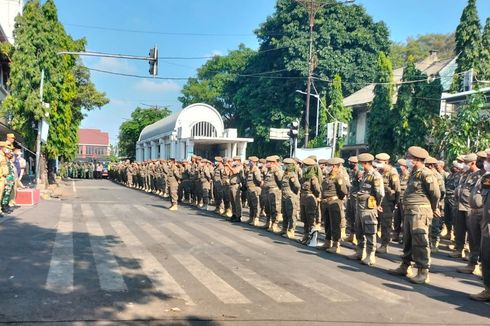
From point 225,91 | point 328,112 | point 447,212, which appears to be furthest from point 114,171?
point 447,212

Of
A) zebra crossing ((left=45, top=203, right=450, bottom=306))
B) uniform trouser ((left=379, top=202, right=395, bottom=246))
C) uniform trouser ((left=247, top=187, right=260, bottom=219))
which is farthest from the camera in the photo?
uniform trouser ((left=247, top=187, right=260, bottom=219))

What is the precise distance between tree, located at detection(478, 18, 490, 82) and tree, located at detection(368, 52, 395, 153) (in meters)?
5.50

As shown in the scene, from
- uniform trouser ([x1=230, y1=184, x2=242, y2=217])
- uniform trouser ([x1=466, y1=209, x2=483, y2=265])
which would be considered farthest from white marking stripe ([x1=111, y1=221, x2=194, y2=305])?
uniform trouser ([x1=466, y1=209, x2=483, y2=265])

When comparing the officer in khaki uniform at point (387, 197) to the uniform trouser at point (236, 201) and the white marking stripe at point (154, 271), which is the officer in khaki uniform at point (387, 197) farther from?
the uniform trouser at point (236, 201)

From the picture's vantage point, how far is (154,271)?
24.8 feet

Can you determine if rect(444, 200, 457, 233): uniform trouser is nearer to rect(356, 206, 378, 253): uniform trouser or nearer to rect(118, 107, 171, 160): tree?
rect(356, 206, 378, 253): uniform trouser

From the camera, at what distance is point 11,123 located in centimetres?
2194

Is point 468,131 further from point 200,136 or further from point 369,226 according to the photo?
point 200,136

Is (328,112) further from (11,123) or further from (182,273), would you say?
(182,273)

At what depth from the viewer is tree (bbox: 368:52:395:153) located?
33.5 metres

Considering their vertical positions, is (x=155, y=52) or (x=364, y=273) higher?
(x=155, y=52)

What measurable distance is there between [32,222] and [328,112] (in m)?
29.2

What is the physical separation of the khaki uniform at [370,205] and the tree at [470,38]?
2374cm

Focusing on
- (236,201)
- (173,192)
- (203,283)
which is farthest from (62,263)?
(173,192)
